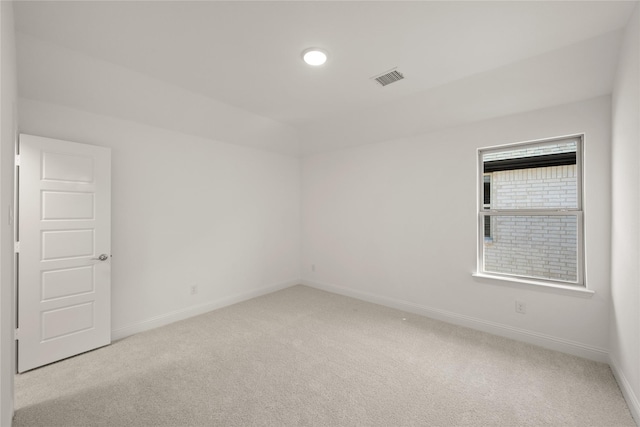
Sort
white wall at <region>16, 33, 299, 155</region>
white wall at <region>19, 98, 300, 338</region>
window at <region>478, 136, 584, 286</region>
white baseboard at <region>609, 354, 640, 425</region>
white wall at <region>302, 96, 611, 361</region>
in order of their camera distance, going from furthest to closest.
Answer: white wall at <region>19, 98, 300, 338</region>
window at <region>478, 136, 584, 286</region>
white wall at <region>302, 96, 611, 361</region>
white wall at <region>16, 33, 299, 155</region>
white baseboard at <region>609, 354, 640, 425</region>

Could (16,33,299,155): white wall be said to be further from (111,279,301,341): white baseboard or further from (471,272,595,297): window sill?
(471,272,595,297): window sill

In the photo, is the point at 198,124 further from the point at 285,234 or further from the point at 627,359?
the point at 627,359

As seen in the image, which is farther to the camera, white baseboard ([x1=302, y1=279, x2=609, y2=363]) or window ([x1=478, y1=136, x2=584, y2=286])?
window ([x1=478, y1=136, x2=584, y2=286])

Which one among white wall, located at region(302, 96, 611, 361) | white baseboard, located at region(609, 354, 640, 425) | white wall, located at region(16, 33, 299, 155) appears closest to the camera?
white baseboard, located at region(609, 354, 640, 425)

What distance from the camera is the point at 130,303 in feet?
10.4

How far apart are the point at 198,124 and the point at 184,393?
2.93 m

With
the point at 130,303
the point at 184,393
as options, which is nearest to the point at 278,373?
the point at 184,393

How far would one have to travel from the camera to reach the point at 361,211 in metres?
4.38

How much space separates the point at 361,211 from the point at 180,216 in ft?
8.44

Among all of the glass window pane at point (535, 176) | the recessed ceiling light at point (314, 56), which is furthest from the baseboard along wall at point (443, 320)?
the recessed ceiling light at point (314, 56)

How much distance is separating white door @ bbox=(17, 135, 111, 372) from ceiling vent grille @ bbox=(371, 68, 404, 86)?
9.42 ft

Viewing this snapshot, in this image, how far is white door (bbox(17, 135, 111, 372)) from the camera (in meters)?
2.42

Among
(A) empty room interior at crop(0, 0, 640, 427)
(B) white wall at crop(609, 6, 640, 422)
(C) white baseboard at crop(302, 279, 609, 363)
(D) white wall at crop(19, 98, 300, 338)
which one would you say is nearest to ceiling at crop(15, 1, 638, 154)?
(A) empty room interior at crop(0, 0, 640, 427)

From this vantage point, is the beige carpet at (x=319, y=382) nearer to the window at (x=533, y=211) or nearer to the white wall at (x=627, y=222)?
the white wall at (x=627, y=222)
